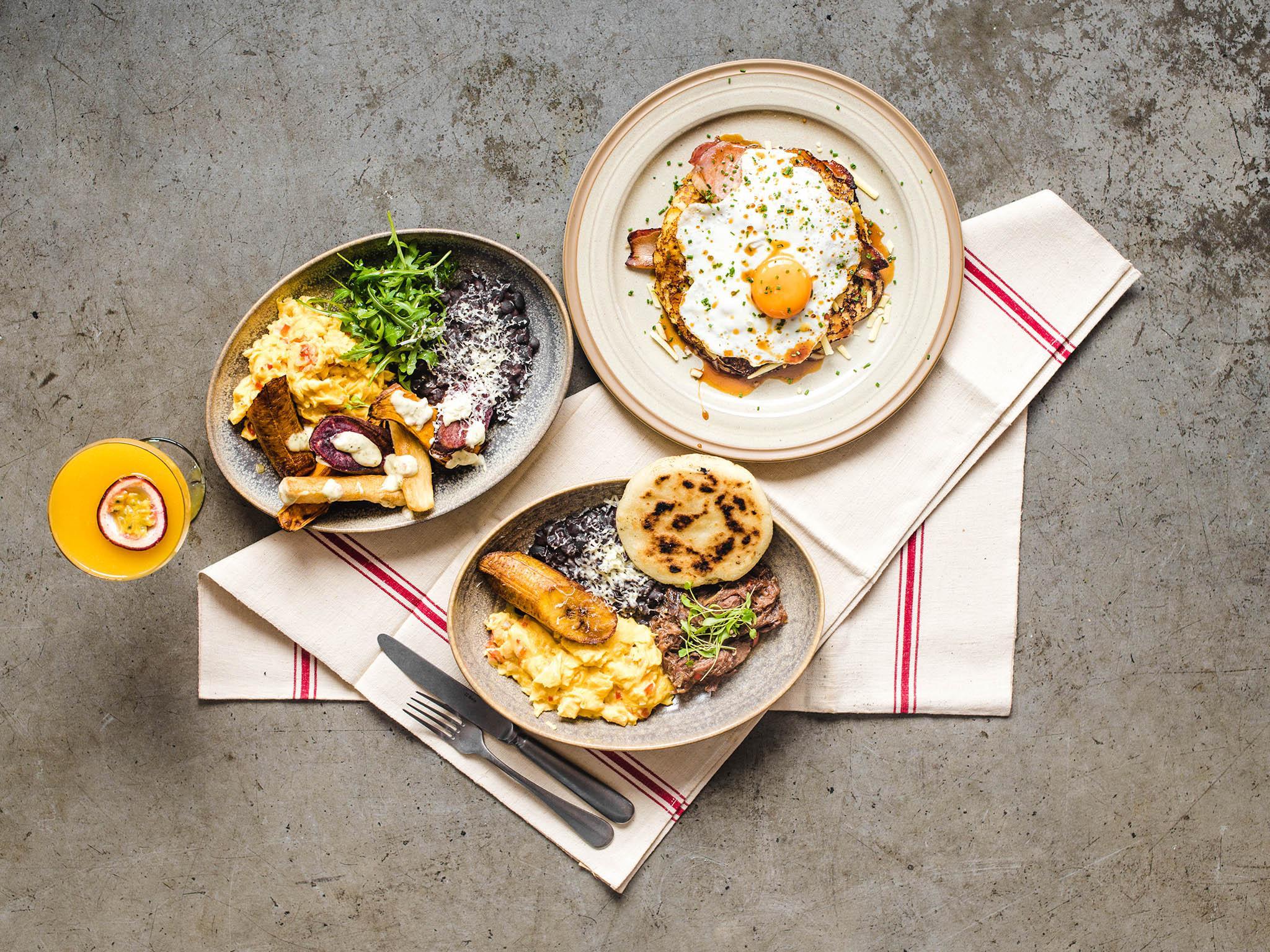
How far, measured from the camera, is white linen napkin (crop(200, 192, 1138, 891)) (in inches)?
154

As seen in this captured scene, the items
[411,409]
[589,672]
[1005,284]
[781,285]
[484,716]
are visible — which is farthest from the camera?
[1005,284]

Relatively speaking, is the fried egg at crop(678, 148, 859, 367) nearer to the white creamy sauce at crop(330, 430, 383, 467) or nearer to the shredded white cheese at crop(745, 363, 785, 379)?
the shredded white cheese at crop(745, 363, 785, 379)

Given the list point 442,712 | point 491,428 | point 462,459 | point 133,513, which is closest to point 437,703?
point 442,712

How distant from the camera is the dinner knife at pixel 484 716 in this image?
12.6 feet

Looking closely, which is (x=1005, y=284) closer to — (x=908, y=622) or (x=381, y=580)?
(x=908, y=622)

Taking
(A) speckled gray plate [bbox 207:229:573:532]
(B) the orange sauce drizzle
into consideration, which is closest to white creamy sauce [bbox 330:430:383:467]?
(A) speckled gray plate [bbox 207:229:573:532]

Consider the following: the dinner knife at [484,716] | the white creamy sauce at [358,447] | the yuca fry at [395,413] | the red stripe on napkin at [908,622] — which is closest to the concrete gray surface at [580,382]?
the red stripe on napkin at [908,622]

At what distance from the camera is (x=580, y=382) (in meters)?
A: 3.99

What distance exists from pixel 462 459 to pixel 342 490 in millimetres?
539

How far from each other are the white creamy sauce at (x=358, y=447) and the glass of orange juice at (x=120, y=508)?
2.38ft

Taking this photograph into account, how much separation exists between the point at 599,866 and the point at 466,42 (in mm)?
4194

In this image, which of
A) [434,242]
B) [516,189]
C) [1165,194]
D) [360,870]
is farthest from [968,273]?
[360,870]

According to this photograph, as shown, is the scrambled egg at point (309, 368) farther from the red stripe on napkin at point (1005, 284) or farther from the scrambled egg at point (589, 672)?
the red stripe on napkin at point (1005, 284)

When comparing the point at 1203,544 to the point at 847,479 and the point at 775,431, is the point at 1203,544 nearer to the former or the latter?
the point at 847,479
